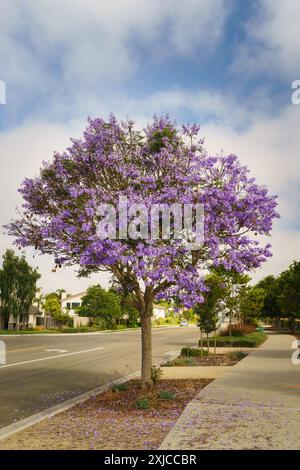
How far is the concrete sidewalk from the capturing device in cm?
730

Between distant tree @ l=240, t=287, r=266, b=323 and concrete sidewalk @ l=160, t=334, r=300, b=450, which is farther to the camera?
distant tree @ l=240, t=287, r=266, b=323

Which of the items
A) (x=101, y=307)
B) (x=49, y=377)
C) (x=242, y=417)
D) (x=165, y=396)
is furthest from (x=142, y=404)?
(x=101, y=307)

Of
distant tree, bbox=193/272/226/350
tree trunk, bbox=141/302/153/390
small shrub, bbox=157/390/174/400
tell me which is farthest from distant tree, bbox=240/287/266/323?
small shrub, bbox=157/390/174/400

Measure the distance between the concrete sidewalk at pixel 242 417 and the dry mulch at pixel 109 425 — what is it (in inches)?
14.7

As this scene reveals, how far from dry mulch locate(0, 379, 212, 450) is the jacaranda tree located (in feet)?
4.40

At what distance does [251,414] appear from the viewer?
9219 mm

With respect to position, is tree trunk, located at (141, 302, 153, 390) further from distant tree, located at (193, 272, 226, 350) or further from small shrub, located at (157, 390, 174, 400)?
distant tree, located at (193, 272, 226, 350)

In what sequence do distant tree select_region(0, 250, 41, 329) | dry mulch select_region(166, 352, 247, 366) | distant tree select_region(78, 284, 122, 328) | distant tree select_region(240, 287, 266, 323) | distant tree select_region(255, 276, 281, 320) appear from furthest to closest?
distant tree select_region(78, 284, 122, 328) → distant tree select_region(0, 250, 41, 329) → distant tree select_region(255, 276, 281, 320) → distant tree select_region(240, 287, 266, 323) → dry mulch select_region(166, 352, 247, 366)

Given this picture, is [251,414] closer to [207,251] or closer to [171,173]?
[207,251]

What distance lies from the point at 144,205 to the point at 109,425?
14.1 feet

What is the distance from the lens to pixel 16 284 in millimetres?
59594

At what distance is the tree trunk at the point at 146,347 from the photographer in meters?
12.5

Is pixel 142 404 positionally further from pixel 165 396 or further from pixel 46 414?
pixel 46 414
